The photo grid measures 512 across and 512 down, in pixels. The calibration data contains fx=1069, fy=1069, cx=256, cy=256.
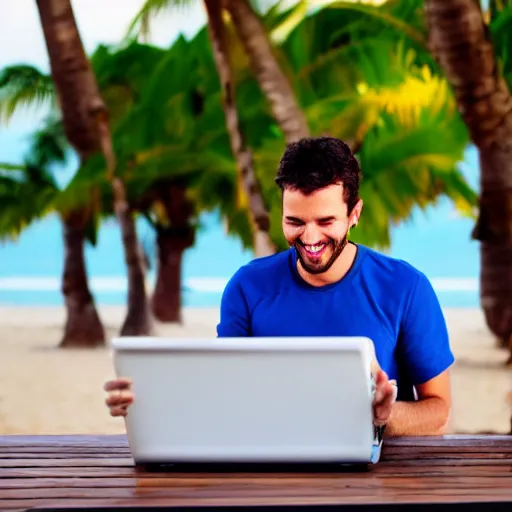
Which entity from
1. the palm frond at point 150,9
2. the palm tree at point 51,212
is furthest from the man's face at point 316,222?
the palm tree at point 51,212

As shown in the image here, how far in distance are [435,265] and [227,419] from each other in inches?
1295

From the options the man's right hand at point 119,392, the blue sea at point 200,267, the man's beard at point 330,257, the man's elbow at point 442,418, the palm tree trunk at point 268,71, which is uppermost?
the palm tree trunk at point 268,71

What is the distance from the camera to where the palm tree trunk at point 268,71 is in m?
7.43

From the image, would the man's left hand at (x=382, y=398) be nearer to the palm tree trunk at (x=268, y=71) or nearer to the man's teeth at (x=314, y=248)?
the man's teeth at (x=314, y=248)

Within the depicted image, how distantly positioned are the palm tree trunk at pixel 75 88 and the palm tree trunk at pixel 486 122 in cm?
381

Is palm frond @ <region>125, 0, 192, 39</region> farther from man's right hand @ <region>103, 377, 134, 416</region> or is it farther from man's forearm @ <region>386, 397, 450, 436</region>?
man's right hand @ <region>103, 377, 134, 416</region>

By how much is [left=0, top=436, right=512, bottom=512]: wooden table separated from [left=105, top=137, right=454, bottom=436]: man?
169 mm

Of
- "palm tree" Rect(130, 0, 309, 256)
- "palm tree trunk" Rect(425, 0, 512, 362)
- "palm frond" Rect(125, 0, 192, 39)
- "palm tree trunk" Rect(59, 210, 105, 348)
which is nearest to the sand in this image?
"palm tree trunk" Rect(59, 210, 105, 348)

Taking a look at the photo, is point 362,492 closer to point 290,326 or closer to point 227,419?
point 227,419

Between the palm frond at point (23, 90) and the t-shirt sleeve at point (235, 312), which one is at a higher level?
the palm frond at point (23, 90)

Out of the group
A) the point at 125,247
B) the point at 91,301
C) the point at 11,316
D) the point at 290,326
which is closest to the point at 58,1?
the point at 125,247

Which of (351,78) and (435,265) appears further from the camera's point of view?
(435,265)

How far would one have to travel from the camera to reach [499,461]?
165 centimetres

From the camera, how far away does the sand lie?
A: 12.6 metres
